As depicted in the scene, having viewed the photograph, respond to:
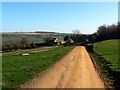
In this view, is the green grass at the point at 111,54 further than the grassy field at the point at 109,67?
Yes

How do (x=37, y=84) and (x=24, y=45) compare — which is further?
(x=24, y=45)

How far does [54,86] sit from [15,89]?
1.97m

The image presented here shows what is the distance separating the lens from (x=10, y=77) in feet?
56.7

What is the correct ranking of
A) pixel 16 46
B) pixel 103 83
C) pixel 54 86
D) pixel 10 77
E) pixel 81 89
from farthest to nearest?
pixel 16 46 < pixel 10 77 < pixel 103 83 < pixel 54 86 < pixel 81 89

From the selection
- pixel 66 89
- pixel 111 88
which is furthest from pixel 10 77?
pixel 111 88

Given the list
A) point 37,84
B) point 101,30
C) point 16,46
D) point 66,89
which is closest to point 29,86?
point 37,84

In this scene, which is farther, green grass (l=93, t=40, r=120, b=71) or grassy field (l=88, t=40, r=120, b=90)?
green grass (l=93, t=40, r=120, b=71)

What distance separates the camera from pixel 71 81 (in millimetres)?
15508

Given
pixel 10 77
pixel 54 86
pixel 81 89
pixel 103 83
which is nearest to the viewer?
pixel 81 89

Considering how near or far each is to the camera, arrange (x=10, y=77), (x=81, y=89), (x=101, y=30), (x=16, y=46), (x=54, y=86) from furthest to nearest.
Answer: (x=101, y=30)
(x=16, y=46)
(x=10, y=77)
(x=54, y=86)
(x=81, y=89)

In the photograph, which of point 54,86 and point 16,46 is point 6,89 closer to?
point 54,86

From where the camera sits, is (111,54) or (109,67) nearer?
(109,67)

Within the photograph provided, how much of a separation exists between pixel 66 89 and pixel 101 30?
10704 centimetres

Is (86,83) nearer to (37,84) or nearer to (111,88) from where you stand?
(111,88)
